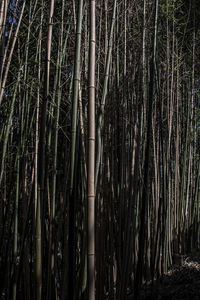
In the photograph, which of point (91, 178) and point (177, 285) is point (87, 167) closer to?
point (91, 178)

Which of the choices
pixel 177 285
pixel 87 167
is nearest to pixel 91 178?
pixel 87 167

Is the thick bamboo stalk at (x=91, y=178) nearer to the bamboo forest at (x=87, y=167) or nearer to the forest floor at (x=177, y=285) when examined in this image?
the bamboo forest at (x=87, y=167)

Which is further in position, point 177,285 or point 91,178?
point 177,285

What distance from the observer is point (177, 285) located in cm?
291

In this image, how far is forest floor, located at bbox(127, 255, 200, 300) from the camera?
2.72 metres

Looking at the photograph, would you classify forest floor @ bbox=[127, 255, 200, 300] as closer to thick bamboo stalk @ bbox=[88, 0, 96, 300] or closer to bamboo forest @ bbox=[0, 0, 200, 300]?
bamboo forest @ bbox=[0, 0, 200, 300]

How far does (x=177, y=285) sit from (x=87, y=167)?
2.04 m

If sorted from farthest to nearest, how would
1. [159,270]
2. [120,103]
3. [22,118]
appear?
[159,270], [120,103], [22,118]

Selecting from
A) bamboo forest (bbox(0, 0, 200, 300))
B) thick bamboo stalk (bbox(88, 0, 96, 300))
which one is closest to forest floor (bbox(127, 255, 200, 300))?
bamboo forest (bbox(0, 0, 200, 300))

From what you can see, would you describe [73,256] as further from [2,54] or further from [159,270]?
[159,270]

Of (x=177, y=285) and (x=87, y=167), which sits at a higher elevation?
(x=87, y=167)

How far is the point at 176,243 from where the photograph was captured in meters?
3.41

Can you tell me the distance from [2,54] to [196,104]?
3.29m

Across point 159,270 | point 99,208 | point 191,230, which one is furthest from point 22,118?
point 191,230
